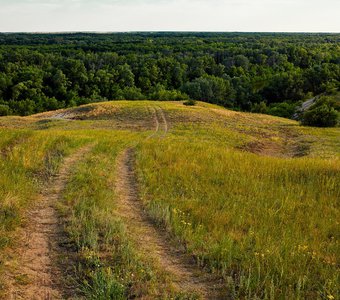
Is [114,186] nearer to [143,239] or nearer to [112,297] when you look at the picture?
[143,239]

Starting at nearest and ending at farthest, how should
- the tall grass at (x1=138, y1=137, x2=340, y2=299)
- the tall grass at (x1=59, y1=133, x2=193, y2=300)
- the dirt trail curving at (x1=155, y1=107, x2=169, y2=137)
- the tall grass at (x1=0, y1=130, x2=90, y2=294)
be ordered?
the tall grass at (x1=59, y1=133, x2=193, y2=300) < the tall grass at (x1=138, y1=137, x2=340, y2=299) < the tall grass at (x1=0, y1=130, x2=90, y2=294) < the dirt trail curving at (x1=155, y1=107, x2=169, y2=137)

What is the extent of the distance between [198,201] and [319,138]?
2131 cm

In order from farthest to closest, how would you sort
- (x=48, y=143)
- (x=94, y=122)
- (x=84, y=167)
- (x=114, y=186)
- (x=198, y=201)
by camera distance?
(x=94, y=122) → (x=48, y=143) → (x=84, y=167) → (x=114, y=186) → (x=198, y=201)

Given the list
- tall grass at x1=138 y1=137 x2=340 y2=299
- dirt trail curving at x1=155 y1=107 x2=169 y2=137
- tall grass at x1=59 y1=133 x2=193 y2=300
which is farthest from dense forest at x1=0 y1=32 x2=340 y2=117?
tall grass at x1=59 y1=133 x2=193 y2=300

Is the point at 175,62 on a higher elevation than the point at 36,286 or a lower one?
higher

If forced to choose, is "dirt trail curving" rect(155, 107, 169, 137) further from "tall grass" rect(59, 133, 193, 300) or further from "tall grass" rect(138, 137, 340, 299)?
"tall grass" rect(59, 133, 193, 300)

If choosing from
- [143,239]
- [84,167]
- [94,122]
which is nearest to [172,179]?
[84,167]

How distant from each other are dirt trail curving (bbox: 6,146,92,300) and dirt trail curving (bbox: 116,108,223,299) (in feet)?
4.69

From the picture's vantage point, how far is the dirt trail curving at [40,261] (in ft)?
16.5

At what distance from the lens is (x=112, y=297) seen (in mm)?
4816

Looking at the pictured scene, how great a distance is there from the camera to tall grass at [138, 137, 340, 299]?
545 centimetres

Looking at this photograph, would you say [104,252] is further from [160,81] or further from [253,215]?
[160,81]

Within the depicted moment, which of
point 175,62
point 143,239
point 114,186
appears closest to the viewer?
point 143,239

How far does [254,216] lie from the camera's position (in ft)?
26.7
